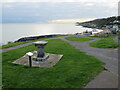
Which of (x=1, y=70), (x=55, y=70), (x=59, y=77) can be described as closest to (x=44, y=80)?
(x=59, y=77)

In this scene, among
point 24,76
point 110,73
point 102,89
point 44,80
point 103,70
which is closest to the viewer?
point 102,89

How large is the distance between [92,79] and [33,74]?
120 inches

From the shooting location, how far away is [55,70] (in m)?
8.30

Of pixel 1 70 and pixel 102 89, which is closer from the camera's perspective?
pixel 102 89

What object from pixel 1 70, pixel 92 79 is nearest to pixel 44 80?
pixel 92 79

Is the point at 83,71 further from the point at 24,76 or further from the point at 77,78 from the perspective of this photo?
the point at 24,76

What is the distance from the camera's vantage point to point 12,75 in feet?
24.8

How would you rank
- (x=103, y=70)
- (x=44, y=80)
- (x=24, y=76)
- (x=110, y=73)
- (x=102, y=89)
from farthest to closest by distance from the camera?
(x=103, y=70) → (x=110, y=73) → (x=24, y=76) → (x=44, y=80) → (x=102, y=89)

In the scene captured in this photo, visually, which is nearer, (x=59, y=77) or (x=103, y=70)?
(x=59, y=77)

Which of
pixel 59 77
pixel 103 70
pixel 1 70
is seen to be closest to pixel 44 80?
pixel 59 77

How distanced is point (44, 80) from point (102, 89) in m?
2.64

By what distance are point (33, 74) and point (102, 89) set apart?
11.8 ft

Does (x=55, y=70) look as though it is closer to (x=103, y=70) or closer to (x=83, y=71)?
(x=83, y=71)

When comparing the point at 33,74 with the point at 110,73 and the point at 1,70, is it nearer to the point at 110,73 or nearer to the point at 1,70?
the point at 1,70
